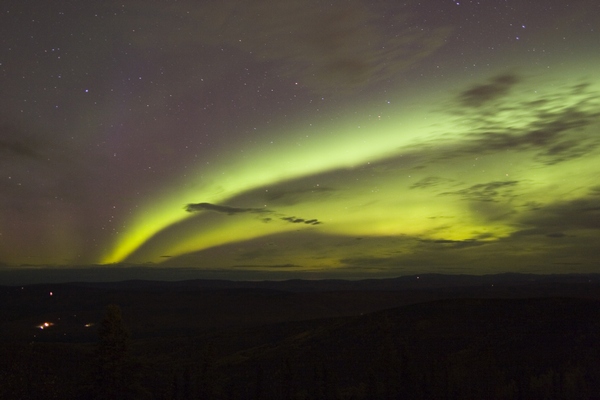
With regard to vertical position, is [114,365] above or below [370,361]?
above

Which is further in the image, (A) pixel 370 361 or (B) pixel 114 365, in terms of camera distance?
(A) pixel 370 361

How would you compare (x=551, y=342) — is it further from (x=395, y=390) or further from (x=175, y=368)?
(x=175, y=368)

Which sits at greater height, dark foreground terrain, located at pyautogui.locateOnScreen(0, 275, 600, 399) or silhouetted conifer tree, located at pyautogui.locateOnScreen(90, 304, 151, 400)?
silhouetted conifer tree, located at pyautogui.locateOnScreen(90, 304, 151, 400)

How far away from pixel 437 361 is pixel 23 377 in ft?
197

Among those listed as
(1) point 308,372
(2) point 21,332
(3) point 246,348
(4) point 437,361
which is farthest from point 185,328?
(4) point 437,361

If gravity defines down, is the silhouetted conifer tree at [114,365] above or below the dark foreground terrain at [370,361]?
above

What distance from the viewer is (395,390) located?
52406mm

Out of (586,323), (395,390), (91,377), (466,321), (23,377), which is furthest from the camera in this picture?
(466,321)

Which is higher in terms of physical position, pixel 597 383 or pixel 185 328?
pixel 597 383

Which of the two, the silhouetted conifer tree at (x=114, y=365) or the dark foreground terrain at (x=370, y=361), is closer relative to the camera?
the silhouetted conifer tree at (x=114, y=365)

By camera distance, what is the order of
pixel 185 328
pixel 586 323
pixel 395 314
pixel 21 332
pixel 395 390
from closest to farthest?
pixel 395 390 < pixel 586 323 < pixel 395 314 < pixel 21 332 < pixel 185 328

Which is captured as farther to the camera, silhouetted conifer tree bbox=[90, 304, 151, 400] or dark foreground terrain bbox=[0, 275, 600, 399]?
dark foreground terrain bbox=[0, 275, 600, 399]

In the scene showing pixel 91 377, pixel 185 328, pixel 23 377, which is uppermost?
pixel 91 377

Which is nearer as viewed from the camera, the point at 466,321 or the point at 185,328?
the point at 466,321
